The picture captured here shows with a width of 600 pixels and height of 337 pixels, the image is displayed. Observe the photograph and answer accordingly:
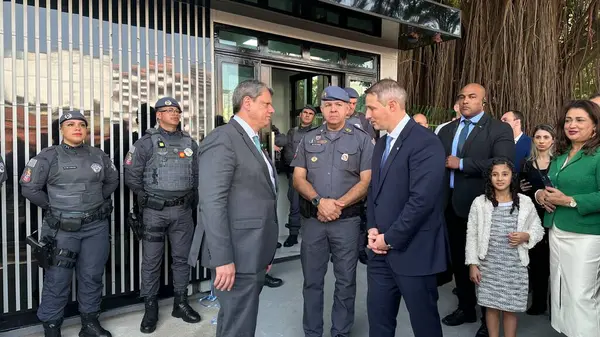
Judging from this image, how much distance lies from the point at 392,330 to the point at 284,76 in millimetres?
4622

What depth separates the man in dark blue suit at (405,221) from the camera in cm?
187

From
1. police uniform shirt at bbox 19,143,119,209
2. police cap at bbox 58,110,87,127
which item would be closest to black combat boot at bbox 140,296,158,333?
police uniform shirt at bbox 19,143,119,209

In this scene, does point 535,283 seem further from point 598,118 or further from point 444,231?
point 444,231

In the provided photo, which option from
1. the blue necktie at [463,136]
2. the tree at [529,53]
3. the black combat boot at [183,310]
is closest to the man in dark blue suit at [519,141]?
the blue necktie at [463,136]

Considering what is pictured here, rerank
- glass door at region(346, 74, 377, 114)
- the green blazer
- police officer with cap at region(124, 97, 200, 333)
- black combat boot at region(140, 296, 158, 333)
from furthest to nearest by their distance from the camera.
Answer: glass door at region(346, 74, 377, 114) → police officer with cap at region(124, 97, 200, 333) → black combat boot at region(140, 296, 158, 333) → the green blazer

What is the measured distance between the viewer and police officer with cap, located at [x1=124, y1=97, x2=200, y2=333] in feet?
10.1

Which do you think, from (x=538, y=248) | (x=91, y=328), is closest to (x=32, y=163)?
(x=91, y=328)

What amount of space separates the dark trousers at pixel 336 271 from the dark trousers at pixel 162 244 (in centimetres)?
111

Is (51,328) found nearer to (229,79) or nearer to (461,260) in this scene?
(229,79)

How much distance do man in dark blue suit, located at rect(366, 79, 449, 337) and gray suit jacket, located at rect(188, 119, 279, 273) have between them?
0.60m

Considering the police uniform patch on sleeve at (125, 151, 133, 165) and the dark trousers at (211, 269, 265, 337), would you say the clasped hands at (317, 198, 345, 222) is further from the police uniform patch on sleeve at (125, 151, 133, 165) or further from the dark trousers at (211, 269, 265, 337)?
the police uniform patch on sleeve at (125, 151, 133, 165)

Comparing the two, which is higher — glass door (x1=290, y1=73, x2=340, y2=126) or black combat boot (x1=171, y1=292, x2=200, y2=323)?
glass door (x1=290, y1=73, x2=340, y2=126)

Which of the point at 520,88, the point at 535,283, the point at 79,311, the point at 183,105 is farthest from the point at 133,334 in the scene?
the point at 520,88

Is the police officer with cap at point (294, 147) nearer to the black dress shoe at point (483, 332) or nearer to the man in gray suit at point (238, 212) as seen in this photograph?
the black dress shoe at point (483, 332)
